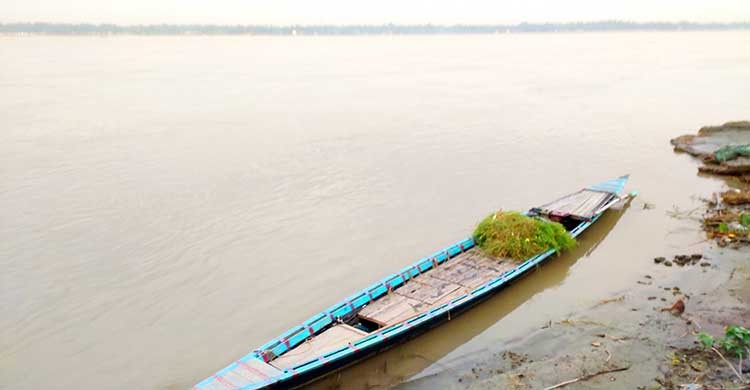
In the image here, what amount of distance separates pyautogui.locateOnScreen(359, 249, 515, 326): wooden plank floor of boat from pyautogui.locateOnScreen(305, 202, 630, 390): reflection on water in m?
0.42

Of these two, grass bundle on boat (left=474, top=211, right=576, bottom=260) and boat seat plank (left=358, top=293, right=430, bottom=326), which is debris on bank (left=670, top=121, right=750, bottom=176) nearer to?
grass bundle on boat (left=474, top=211, right=576, bottom=260)

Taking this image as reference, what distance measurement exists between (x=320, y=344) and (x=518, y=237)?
4.40m

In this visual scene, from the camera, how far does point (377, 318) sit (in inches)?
324

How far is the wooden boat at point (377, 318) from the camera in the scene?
6.86 m

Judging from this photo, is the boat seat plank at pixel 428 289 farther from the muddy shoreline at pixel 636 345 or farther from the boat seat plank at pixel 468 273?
the muddy shoreline at pixel 636 345

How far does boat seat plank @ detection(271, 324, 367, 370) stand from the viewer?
7.15 meters

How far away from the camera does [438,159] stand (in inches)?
732

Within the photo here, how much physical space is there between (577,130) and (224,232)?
16.1m

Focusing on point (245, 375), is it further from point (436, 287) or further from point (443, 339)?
point (436, 287)

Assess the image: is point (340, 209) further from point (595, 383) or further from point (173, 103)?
point (173, 103)

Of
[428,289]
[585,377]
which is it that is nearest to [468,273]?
[428,289]

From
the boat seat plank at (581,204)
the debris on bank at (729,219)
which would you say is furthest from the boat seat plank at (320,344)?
the debris on bank at (729,219)

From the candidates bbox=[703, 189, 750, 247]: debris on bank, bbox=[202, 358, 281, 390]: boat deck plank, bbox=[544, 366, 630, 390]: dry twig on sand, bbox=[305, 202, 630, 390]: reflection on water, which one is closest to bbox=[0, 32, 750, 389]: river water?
bbox=[305, 202, 630, 390]: reflection on water

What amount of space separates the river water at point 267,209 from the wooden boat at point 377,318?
457 millimetres
